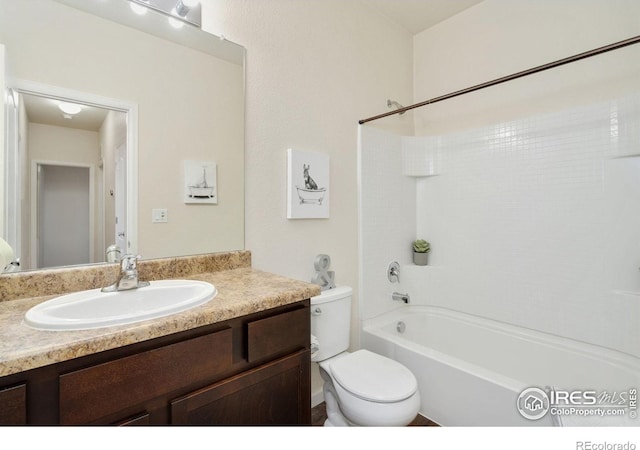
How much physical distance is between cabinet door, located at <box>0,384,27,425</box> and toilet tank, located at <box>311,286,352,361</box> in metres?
1.12

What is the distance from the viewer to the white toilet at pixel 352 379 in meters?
1.23

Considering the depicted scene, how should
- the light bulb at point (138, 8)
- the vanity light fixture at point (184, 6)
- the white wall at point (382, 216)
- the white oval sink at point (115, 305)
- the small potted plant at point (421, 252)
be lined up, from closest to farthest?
the white oval sink at point (115, 305)
the light bulb at point (138, 8)
the vanity light fixture at point (184, 6)
the white wall at point (382, 216)
the small potted plant at point (421, 252)

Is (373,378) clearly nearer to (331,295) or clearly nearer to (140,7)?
(331,295)

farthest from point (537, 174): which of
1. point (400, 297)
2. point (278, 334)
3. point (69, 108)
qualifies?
point (69, 108)

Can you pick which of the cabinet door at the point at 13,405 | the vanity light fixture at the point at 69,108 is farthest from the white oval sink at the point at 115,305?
the vanity light fixture at the point at 69,108

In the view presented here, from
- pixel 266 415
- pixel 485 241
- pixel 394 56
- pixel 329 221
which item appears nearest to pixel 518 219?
pixel 485 241

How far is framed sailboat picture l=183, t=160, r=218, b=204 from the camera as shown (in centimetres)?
136

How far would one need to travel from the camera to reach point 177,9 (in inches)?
51.3

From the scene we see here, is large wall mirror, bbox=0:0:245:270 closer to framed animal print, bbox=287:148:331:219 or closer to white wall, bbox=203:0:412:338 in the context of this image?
white wall, bbox=203:0:412:338

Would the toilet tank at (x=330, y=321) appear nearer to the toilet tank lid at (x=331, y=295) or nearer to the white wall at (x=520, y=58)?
the toilet tank lid at (x=331, y=295)

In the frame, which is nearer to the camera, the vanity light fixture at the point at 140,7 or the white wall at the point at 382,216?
the vanity light fixture at the point at 140,7

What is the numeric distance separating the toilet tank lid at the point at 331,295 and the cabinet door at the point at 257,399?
47 centimetres

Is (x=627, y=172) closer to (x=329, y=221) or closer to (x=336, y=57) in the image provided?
(x=329, y=221)

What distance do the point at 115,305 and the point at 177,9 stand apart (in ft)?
4.14
